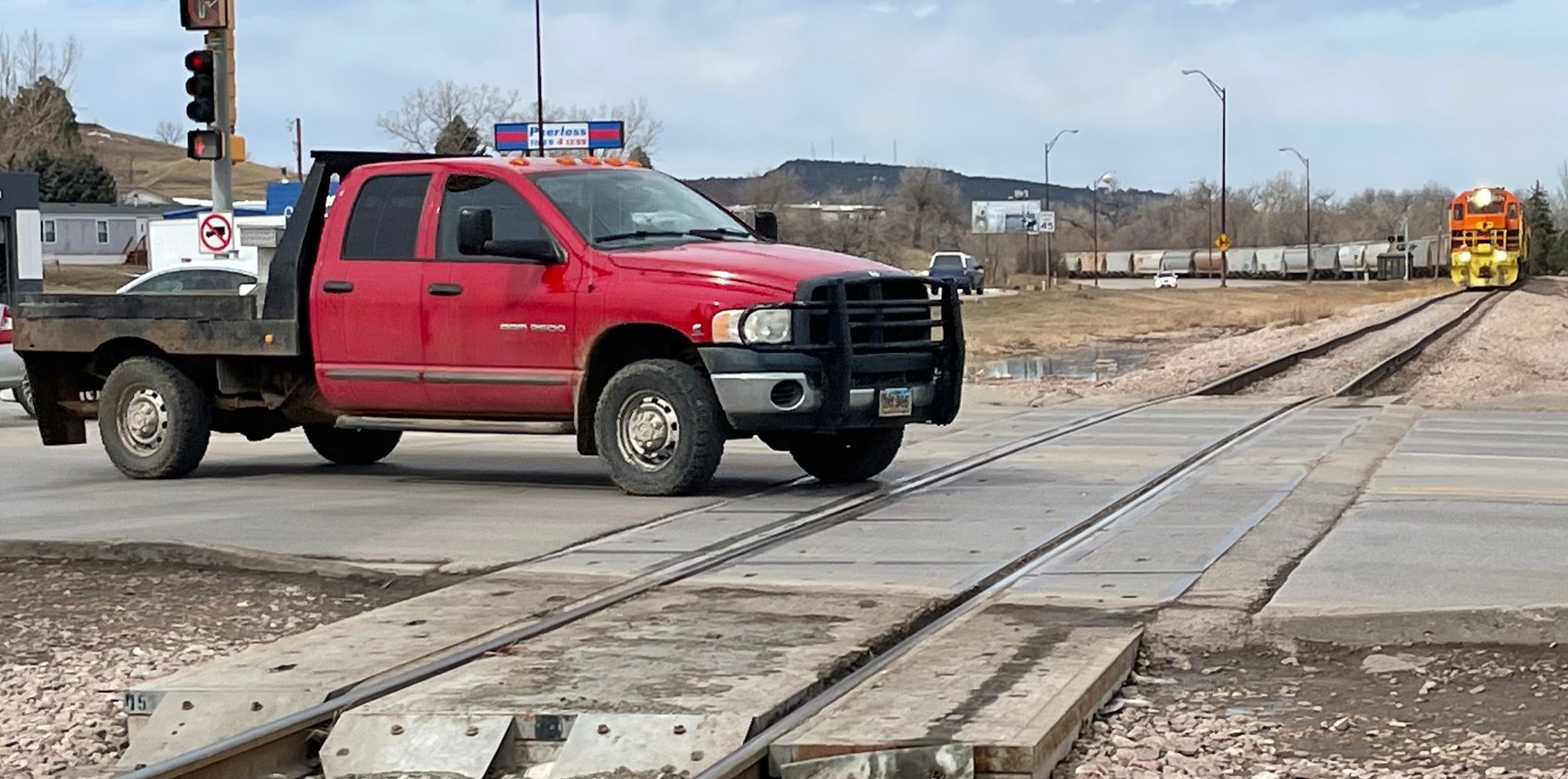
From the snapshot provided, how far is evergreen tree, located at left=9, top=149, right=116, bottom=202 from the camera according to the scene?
109 metres

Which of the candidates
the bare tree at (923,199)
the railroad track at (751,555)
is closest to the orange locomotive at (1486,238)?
the railroad track at (751,555)

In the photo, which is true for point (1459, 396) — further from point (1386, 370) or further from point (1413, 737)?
point (1413, 737)

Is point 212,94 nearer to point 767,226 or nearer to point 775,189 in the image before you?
point 767,226

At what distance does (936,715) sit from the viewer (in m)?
5.62

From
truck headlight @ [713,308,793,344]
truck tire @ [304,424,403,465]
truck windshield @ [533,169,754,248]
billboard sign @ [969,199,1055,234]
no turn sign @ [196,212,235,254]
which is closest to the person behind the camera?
truck headlight @ [713,308,793,344]

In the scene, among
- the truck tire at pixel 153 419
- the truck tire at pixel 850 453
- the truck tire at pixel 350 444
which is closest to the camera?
the truck tire at pixel 850 453

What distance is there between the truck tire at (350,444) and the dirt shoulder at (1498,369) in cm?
1057

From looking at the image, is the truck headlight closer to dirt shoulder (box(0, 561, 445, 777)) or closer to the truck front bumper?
the truck front bumper

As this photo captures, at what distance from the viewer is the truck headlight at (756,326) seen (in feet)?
35.7

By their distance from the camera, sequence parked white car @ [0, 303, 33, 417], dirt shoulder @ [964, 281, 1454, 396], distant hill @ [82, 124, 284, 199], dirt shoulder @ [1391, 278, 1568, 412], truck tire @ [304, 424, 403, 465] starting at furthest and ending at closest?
distant hill @ [82, 124, 284, 199] < dirt shoulder @ [964, 281, 1454, 396] < dirt shoulder @ [1391, 278, 1568, 412] < parked white car @ [0, 303, 33, 417] < truck tire @ [304, 424, 403, 465]

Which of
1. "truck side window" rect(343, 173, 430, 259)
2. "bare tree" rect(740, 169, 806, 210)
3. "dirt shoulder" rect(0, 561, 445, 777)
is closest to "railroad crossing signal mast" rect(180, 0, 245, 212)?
"truck side window" rect(343, 173, 430, 259)

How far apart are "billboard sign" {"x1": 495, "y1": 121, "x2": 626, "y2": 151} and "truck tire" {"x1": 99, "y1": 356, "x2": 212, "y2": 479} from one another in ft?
161

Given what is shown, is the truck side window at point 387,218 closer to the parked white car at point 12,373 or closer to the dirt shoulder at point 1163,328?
the parked white car at point 12,373

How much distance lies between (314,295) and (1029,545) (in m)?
5.16
